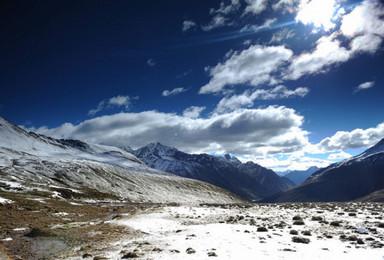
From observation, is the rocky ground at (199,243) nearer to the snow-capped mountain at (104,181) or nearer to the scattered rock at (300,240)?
the scattered rock at (300,240)

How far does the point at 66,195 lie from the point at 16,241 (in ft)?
215

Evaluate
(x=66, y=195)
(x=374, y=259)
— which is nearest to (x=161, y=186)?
(x=66, y=195)

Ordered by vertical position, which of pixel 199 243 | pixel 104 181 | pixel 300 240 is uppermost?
pixel 104 181

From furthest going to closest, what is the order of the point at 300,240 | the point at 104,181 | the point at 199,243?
1. the point at 104,181
2. the point at 199,243
3. the point at 300,240

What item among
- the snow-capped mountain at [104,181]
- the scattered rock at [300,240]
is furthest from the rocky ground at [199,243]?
the snow-capped mountain at [104,181]

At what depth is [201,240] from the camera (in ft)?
59.1

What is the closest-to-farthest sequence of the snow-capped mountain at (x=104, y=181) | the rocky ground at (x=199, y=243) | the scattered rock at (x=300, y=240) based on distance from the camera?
the rocky ground at (x=199, y=243) → the scattered rock at (x=300, y=240) → the snow-capped mountain at (x=104, y=181)

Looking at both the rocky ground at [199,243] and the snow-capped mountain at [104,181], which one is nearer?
the rocky ground at [199,243]

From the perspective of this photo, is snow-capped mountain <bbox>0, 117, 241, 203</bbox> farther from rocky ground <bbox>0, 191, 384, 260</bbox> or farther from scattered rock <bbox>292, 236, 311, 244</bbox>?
scattered rock <bbox>292, 236, 311, 244</bbox>

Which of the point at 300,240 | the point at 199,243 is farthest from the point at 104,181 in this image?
the point at 300,240

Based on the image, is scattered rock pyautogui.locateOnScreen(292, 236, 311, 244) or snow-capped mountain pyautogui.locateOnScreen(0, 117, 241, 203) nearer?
scattered rock pyautogui.locateOnScreen(292, 236, 311, 244)

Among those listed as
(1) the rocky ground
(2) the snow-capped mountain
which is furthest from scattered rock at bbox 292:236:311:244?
(2) the snow-capped mountain

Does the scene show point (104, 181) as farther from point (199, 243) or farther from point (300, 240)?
point (300, 240)

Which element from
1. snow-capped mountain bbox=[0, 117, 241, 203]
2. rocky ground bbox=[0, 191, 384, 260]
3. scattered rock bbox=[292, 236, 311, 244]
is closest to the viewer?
rocky ground bbox=[0, 191, 384, 260]
